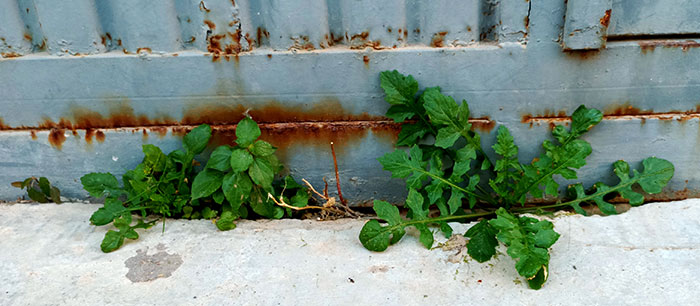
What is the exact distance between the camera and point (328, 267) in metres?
1.83

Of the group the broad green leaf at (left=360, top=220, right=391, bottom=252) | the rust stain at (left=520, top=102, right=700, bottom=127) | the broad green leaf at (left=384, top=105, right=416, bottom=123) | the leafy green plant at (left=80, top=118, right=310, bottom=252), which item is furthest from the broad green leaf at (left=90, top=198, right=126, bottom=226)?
the rust stain at (left=520, top=102, right=700, bottom=127)

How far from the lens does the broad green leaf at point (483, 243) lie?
5.94 ft

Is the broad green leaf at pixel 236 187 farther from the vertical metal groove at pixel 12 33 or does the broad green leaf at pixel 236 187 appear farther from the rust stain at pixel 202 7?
the vertical metal groove at pixel 12 33

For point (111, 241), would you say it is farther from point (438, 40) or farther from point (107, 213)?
point (438, 40)

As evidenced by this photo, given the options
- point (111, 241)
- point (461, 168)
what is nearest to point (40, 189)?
point (111, 241)

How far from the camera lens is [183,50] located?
2.08m

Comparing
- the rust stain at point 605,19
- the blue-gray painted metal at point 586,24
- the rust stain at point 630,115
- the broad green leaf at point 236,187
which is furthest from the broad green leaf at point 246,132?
the rust stain at point 605,19

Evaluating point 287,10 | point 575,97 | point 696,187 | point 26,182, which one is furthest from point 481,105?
point 26,182

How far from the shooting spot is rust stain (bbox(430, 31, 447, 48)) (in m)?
2.03

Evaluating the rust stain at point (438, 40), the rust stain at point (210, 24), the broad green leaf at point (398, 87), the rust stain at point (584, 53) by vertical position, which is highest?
the rust stain at point (210, 24)

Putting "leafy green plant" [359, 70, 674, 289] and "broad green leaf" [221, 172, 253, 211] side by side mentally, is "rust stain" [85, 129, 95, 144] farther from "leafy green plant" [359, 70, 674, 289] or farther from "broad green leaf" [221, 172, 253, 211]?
"leafy green plant" [359, 70, 674, 289]

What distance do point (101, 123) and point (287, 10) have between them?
945 millimetres

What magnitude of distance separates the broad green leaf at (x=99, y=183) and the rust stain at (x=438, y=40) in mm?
1419

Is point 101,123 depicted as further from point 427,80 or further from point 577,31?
point 577,31
